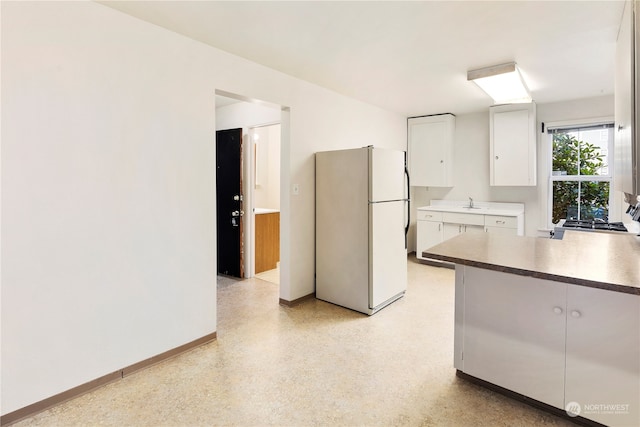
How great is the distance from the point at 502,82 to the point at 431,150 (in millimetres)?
1975

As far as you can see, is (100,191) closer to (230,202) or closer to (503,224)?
(230,202)

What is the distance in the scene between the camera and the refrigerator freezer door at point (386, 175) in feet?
10.4

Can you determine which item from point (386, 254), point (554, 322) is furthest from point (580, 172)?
point (554, 322)

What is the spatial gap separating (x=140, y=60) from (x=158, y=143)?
539 millimetres

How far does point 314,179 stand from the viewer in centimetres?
362

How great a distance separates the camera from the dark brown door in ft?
14.3

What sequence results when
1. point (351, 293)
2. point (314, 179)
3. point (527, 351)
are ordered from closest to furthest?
point (527, 351)
point (351, 293)
point (314, 179)

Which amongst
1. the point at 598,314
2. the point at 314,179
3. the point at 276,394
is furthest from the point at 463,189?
the point at 276,394

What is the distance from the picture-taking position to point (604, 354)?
163cm

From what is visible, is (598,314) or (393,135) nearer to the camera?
(598,314)

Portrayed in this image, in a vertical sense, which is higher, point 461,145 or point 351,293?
point 461,145

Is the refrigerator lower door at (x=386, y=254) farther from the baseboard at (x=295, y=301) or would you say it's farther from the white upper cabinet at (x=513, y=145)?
the white upper cabinet at (x=513, y=145)

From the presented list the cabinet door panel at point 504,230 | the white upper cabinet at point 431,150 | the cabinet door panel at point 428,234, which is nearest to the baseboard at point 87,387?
the cabinet door panel at point 428,234

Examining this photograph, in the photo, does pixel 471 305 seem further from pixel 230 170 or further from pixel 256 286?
pixel 230 170
